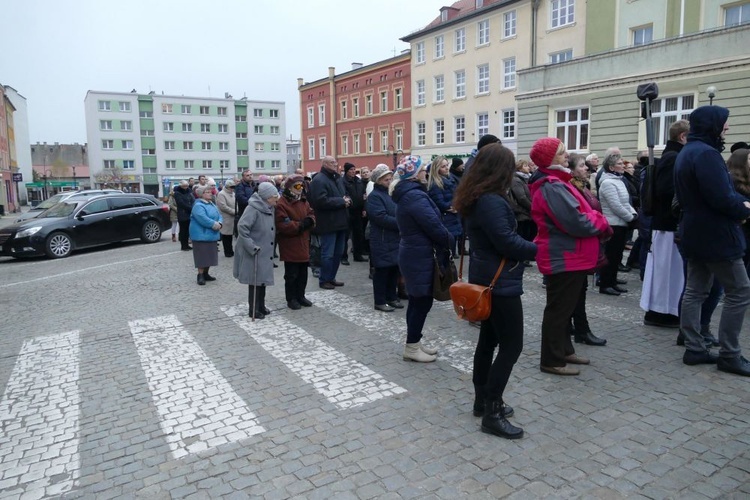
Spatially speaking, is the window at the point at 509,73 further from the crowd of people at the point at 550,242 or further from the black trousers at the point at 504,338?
the black trousers at the point at 504,338

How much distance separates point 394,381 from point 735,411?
268 cm

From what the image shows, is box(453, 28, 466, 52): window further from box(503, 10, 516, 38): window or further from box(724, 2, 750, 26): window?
box(724, 2, 750, 26): window

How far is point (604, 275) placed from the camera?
26.5 ft

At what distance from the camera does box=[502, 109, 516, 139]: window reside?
1511 inches

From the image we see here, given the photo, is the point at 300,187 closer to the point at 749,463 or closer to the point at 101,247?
the point at 749,463

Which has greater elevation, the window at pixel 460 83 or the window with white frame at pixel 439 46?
the window with white frame at pixel 439 46

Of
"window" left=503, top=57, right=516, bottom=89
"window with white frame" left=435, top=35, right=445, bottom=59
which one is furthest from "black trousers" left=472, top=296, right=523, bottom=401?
"window with white frame" left=435, top=35, right=445, bottom=59

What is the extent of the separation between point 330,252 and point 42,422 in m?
5.17

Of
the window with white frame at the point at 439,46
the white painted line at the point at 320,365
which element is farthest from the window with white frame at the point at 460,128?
the white painted line at the point at 320,365

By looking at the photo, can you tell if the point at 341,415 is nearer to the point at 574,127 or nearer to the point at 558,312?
the point at 558,312

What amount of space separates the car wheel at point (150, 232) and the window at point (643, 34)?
24.8 metres

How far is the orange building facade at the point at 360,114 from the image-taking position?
5019cm

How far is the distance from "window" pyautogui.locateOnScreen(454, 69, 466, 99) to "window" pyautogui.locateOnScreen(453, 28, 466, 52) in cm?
168

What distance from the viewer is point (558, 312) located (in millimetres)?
4836
